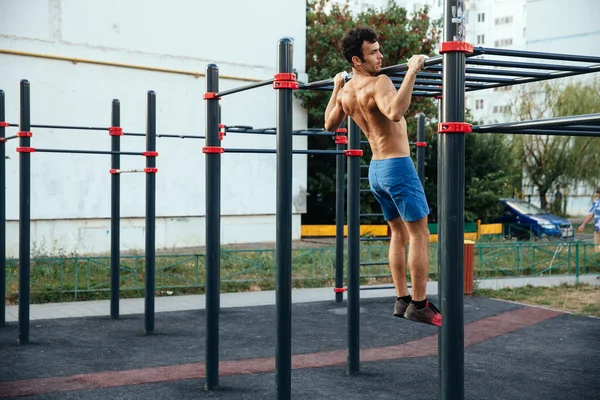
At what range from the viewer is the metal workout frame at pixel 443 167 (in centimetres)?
329

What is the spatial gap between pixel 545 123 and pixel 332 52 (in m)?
17.0

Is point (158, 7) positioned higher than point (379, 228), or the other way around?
point (158, 7)

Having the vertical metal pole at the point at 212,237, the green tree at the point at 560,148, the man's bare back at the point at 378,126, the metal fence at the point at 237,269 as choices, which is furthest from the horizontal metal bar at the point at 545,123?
the green tree at the point at 560,148

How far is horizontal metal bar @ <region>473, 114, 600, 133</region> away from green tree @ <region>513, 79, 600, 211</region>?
22.0m

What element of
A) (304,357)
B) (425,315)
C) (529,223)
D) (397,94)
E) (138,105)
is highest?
(138,105)

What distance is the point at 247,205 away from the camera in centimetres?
1783

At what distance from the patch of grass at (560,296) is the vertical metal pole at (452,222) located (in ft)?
22.9

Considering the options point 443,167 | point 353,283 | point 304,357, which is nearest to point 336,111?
point 443,167

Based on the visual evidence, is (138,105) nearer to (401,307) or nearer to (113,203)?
(113,203)

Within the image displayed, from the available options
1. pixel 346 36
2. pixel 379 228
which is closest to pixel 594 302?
pixel 346 36

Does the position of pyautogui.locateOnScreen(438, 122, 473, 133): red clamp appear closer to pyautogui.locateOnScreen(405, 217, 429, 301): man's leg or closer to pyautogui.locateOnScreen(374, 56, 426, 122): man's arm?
pyautogui.locateOnScreen(374, 56, 426, 122): man's arm

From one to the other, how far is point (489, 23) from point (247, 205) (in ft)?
160

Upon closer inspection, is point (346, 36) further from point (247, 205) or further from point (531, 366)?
point (247, 205)

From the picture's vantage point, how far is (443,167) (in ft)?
11.0
